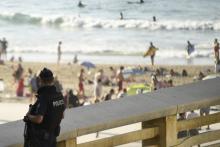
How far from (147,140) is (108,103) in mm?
212

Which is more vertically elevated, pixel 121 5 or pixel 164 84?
pixel 121 5

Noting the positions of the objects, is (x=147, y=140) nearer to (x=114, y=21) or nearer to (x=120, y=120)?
(x=120, y=120)

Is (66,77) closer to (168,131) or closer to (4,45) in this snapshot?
(4,45)

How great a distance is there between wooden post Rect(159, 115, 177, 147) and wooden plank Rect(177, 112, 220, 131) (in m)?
0.04

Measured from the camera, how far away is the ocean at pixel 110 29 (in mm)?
13164

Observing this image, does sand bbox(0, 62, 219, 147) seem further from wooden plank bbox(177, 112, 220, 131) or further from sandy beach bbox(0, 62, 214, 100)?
wooden plank bbox(177, 112, 220, 131)

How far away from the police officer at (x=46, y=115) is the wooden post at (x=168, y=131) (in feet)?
1.28

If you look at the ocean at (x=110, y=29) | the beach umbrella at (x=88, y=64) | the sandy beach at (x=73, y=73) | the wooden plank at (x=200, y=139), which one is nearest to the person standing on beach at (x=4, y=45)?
the ocean at (x=110, y=29)

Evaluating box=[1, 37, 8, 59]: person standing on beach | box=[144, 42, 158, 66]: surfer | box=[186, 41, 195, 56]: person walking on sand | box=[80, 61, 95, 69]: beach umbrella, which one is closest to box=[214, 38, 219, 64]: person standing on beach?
box=[186, 41, 195, 56]: person walking on sand

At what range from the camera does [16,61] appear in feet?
45.4

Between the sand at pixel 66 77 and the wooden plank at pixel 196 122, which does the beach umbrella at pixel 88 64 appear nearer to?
the sand at pixel 66 77

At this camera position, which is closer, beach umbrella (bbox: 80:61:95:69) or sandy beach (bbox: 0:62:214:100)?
sandy beach (bbox: 0:62:214:100)

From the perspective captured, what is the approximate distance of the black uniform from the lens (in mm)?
2602

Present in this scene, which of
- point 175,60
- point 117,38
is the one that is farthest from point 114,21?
point 175,60
